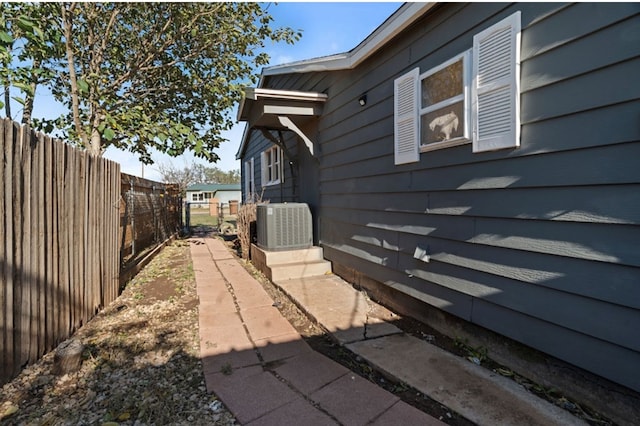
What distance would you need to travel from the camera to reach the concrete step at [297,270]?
480cm

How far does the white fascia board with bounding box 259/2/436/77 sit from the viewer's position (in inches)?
119

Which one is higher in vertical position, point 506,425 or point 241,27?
point 241,27

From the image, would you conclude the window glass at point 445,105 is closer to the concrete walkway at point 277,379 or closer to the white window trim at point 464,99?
Result: the white window trim at point 464,99

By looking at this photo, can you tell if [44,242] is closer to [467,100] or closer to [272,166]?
[467,100]

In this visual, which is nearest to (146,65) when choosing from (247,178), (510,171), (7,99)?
(7,99)

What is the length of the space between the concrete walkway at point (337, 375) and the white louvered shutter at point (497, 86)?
1.66 meters

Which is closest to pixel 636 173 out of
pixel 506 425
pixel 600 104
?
pixel 600 104

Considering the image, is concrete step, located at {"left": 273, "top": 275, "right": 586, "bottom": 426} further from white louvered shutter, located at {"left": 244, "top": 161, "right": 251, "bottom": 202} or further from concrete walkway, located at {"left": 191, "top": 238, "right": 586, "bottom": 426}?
white louvered shutter, located at {"left": 244, "top": 161, "right": 251, "bottom": 202}

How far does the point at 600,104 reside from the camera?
1.75 metres

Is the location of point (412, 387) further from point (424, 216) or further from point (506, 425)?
point (424, 216)

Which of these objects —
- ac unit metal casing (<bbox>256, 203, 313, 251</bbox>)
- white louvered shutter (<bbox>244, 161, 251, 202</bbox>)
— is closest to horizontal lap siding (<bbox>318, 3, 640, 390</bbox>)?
ac unit metal casing (<bbox>256, 203, 313, 251</bbox>)

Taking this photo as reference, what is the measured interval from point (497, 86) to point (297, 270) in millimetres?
3588

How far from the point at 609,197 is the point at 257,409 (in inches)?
91.7

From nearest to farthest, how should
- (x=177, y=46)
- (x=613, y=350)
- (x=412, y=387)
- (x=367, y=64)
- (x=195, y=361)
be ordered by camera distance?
(x=613, y=350)
(x=412, y=387)
(x=195, y=361)
(x=367, y=64)
(x=177, y=46)
